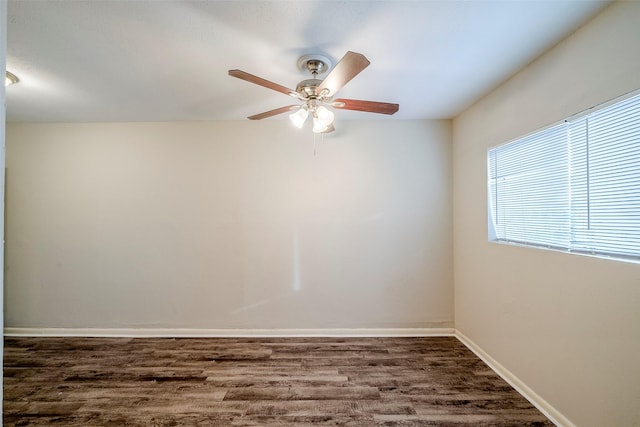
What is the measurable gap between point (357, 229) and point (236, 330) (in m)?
1.74

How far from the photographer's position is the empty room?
1.52 metres

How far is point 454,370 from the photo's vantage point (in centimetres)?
236

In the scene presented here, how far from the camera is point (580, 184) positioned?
1.65 metres

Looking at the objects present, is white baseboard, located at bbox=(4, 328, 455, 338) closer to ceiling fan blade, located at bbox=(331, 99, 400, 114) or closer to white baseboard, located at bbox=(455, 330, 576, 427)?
white baseboard, located at bbox=(455, 330, 576, 427)

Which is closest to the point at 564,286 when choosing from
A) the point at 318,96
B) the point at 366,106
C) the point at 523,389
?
the point at 523,389

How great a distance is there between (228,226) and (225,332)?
1.17 meters

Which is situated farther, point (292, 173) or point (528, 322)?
point (292, 173)

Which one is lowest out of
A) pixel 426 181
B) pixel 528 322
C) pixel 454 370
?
pixel 454 370

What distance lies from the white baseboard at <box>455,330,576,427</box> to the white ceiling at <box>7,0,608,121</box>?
2332 millimetres

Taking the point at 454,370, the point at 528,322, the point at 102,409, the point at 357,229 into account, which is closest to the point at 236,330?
the point at 102,409

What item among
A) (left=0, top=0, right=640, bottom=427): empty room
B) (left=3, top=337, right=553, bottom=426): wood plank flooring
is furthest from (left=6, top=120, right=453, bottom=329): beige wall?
(left=3, top=337, right=553, bottom=426): wood plank flooring

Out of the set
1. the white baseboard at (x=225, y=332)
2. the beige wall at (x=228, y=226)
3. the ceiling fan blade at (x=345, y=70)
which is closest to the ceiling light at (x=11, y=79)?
the beige wall at (x=228, y=226)

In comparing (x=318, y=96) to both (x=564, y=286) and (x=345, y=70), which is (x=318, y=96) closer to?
(x=345, y=70)

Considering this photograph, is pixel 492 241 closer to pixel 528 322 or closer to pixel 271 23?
pixel 528 322
